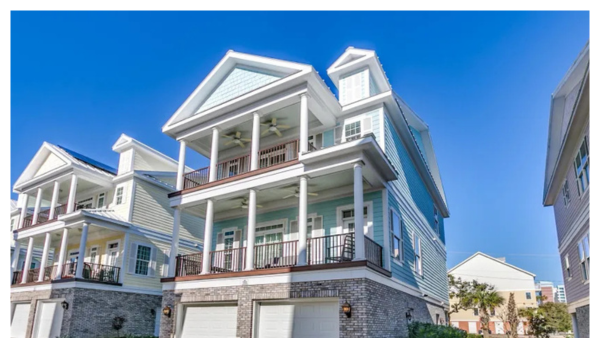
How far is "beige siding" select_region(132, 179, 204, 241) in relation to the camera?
21766mm

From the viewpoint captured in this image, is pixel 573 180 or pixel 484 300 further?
pixel 484 300

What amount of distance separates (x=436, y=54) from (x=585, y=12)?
16.2 feet

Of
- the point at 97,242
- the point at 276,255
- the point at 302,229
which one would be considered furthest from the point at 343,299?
the point at 97,242

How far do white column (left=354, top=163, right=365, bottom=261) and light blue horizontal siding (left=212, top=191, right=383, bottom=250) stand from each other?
2.02 m

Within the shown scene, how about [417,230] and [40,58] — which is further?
[417,230]

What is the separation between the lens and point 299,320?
39.2 feet

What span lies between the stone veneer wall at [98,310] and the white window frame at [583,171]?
63.6 feet

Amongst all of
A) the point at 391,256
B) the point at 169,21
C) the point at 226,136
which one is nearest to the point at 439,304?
the point at 391,256

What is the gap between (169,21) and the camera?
320 inches

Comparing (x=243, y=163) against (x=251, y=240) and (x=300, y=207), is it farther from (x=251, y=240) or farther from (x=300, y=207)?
(x=300, y=207)

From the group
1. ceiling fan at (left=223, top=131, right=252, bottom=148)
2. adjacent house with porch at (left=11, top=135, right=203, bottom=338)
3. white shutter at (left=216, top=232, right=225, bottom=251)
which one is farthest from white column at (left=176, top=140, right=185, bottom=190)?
adjacent house with porch at (left=11, top=135, right=203, bottom=338)

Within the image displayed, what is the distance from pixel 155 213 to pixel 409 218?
13751mm

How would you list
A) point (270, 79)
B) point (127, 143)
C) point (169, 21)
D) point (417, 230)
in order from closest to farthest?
point (169, 21) < point (270, 79) < point (417, 230) < point (127, 143)
